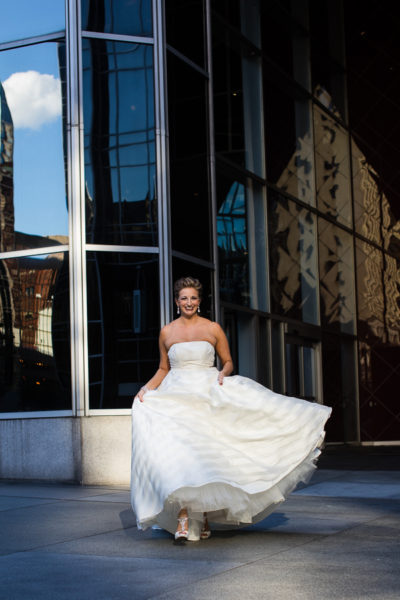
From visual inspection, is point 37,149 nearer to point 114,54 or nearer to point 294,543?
point 114,54

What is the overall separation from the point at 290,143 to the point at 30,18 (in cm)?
760

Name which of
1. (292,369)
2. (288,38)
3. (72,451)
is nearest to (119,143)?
(72,451)

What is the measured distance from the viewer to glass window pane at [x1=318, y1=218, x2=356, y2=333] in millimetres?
19344

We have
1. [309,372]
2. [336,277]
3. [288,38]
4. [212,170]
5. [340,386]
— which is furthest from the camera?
[340,386]

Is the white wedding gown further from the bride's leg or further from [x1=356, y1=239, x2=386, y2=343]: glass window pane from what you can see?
[x1=356, y1=239, x2=386, y2=343]: glass window pane

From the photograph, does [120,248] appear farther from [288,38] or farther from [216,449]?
[288,38]

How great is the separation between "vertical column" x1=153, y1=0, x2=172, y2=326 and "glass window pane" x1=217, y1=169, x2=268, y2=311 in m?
3.13

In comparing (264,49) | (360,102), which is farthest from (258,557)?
(360,102)

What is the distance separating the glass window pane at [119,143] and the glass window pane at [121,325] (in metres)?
0.36

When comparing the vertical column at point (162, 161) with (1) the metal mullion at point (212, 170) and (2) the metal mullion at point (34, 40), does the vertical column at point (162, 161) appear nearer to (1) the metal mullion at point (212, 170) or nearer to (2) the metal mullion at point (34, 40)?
(2) the metal mullion at point (34, 40)

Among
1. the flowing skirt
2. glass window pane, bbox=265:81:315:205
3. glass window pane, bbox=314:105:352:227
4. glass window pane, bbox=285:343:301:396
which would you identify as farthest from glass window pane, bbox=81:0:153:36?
glass window pane, bbox=314:105:352:227

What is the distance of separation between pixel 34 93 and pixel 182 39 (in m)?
2.29

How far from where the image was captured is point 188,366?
252 inches

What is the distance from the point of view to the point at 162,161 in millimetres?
11156
